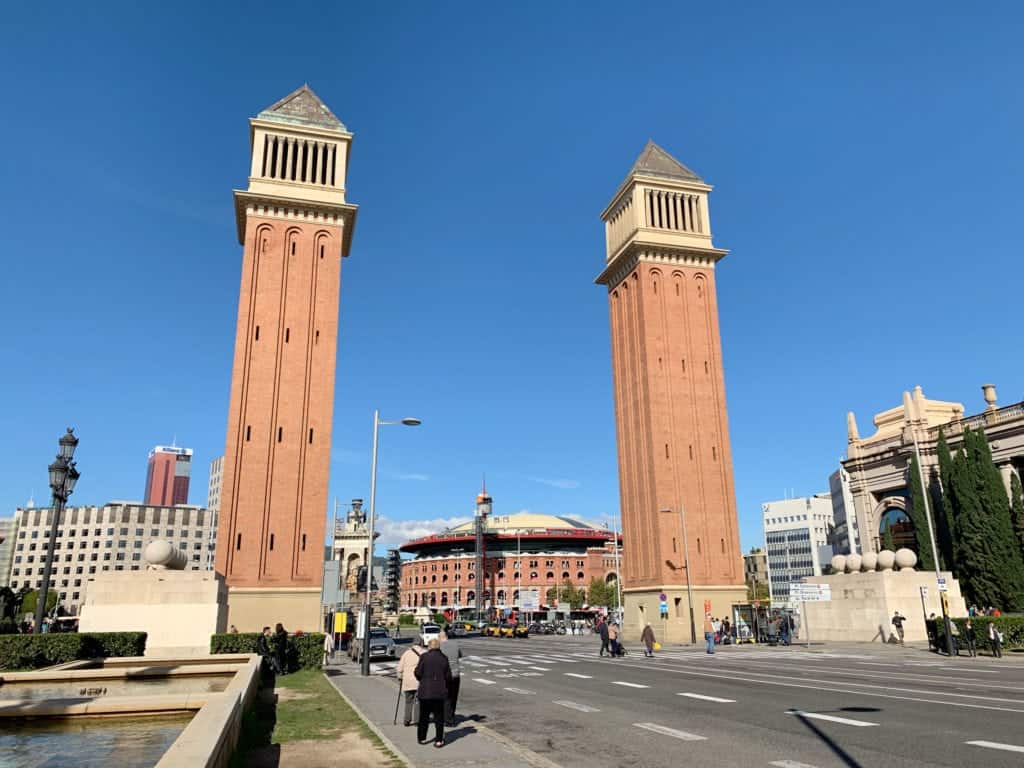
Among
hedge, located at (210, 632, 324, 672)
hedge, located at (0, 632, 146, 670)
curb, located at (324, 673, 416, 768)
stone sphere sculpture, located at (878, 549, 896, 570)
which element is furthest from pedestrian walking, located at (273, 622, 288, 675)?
stone sphere sculpture, located at (878, 549, 896, 570)

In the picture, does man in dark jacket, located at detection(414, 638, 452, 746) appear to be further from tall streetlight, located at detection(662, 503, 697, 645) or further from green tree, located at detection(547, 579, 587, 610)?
green tree, located at detection(547, 579, 587, 610)

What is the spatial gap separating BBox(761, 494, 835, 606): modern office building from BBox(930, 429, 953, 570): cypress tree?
96732 millimetres

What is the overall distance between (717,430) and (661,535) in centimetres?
1037

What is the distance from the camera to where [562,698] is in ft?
60.2

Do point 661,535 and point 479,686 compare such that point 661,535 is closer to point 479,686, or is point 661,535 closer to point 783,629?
point 783,629

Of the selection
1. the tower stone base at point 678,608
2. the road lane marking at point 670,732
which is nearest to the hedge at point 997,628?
the tower stone base at point 678,608

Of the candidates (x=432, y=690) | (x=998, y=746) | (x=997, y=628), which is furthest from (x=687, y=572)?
(x=432, y=690)

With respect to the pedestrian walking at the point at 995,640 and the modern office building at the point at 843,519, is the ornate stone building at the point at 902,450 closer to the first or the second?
the pedestrian walking at the point at 995,640

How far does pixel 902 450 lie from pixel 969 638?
27.8m

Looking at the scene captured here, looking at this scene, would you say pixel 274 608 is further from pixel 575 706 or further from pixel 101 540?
pixel 101 540

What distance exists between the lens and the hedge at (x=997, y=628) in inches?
1261

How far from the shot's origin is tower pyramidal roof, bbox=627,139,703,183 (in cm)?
6406

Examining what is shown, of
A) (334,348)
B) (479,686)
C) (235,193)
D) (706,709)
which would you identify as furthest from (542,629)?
(706,709)

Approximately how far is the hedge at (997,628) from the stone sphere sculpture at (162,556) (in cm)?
3339
